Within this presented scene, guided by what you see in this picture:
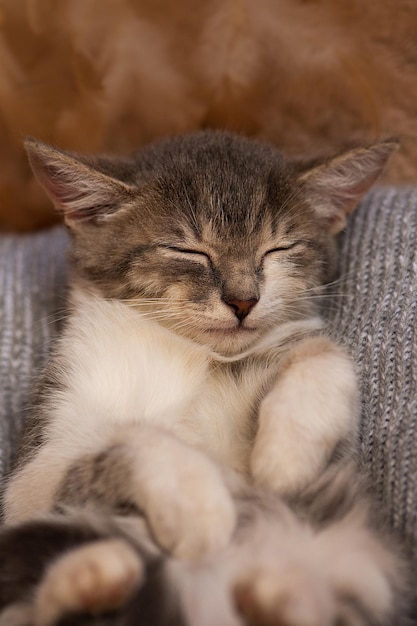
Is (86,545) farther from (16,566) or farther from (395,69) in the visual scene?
(395,69)

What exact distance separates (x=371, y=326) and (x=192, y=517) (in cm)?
55

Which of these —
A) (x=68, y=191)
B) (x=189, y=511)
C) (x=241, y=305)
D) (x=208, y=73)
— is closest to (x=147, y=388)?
(x=241, y=305)

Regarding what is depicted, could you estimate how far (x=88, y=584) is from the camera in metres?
0.76

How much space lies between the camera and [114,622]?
0.77m

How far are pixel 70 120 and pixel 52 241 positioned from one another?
33 cm

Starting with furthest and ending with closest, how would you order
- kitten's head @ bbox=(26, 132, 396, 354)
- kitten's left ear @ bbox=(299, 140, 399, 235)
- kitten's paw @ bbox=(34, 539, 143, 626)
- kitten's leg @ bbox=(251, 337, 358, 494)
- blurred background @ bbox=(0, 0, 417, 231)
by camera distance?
1. blurred background @ bbox=(0, 0, 417, 231)
2. kitten's left ear @ bbox=(299, 140, 399, 235)
3. kitten's head @ bbox=(26, 132, 396, 354)
4. kitten's leg @ bbox=(251, 337, 358, 494)
5. kitten's paw @ bbox=(34, 539, 143, 626)

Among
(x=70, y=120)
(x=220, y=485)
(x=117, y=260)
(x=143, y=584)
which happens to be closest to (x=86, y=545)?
(x=143, y=584)

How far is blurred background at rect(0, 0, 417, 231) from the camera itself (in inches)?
61.6

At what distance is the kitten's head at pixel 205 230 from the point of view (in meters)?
1.16

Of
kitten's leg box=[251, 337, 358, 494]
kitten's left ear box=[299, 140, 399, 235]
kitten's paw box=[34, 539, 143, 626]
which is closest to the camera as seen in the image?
kitten's paw box=[34, 539, 143, 626]

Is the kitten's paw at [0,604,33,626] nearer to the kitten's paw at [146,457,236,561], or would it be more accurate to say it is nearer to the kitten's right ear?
the kitten's paw at [146,457,236,561]

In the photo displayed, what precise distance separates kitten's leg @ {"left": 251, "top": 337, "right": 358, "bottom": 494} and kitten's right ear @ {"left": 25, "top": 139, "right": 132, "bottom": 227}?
0.49 meters

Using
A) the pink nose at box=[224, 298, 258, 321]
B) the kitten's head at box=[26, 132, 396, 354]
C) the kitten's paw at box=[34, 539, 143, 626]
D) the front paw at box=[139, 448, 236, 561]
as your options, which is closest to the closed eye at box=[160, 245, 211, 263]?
the kitten's head at box=[26, 132, 396, 354]

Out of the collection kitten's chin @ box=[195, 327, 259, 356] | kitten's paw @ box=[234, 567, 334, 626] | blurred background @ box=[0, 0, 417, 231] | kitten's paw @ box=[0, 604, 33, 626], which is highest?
blurred background @ box=[0, 0, 417, 231]
